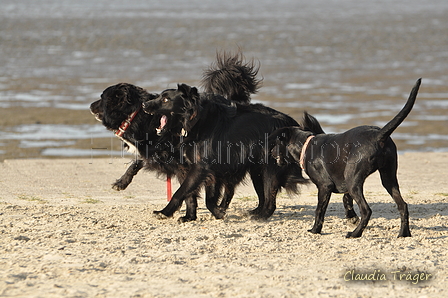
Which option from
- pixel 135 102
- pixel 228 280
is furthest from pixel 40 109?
pixel 228 280

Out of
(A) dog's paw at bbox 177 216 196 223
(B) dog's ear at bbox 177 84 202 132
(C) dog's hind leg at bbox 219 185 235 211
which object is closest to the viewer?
(B) dog's ear at bbox 177 84 202 132

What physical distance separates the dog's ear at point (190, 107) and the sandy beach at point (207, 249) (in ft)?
3.27

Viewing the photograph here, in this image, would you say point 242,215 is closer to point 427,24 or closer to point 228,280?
point 228,280

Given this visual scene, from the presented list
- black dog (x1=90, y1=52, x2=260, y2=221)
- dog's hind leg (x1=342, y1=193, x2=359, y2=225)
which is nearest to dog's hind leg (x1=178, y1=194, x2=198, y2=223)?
black dog (x1=90, y1=52, x2=260, y2=221)

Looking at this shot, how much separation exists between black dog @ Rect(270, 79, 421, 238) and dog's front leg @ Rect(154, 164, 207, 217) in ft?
2.48

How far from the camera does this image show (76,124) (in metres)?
12.5

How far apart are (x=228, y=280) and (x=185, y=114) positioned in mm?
2154

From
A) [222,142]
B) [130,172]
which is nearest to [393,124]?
[222,142]

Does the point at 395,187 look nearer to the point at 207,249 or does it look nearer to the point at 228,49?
the point at 207,249

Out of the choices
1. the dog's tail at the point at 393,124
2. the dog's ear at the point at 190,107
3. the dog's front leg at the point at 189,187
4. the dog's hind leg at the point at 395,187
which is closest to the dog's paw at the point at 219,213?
the dog's front leg at the point at 189,187

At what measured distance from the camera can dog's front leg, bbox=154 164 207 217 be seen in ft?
19.8

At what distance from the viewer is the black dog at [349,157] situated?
5.18m

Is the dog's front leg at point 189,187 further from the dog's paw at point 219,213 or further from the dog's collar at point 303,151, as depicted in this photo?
the dog's collar at point 303,151

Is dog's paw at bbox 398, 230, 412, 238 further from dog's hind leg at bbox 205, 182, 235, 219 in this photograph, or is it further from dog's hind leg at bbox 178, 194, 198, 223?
dog's hind leg at bbox 178, 194, 198, 223
